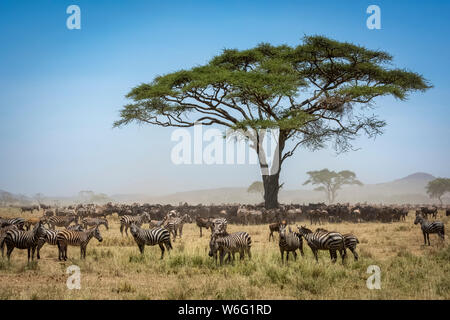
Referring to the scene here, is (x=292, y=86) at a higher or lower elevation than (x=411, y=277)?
higher

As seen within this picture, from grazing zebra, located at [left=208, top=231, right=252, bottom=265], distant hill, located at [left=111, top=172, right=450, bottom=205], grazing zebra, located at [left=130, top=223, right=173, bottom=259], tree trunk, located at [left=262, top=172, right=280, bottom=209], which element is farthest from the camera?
distant hill, located at [left=111, top=172, right=450, bottom=205]

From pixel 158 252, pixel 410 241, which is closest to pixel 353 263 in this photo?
pixel 158 252

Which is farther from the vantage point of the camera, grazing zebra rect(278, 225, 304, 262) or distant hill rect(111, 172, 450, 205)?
distant hill rect(111, 172, 450, 205)

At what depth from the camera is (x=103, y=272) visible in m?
11.1

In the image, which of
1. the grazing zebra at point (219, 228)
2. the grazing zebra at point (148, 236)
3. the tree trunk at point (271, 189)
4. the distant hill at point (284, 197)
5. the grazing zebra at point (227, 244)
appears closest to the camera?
the grazing zebra at point (227, 244)

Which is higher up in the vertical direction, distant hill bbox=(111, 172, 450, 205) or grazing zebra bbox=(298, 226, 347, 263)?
grazing zebra bbox=(298, 226, 347, 263)

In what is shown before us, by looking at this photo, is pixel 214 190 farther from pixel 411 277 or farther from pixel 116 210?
pixel 411 277

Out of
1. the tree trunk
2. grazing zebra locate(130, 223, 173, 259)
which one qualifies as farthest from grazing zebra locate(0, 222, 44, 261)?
the tree trunk

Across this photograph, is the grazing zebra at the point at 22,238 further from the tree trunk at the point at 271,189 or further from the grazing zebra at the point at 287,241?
the tree trunk at the point at 271,189

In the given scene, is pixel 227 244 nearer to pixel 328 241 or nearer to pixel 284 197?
pixel 328 241

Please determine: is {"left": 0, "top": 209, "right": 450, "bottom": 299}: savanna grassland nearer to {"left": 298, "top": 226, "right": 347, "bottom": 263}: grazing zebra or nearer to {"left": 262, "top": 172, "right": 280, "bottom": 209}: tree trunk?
{"left": 298, "top": 226, "right": 347, "bottom": 263}: grazing zebra

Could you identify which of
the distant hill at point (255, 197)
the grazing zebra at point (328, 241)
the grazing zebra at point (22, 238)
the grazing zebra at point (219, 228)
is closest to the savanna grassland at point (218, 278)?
the grazing zebra at point (328, 241)

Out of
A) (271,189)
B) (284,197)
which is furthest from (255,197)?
(271,189)

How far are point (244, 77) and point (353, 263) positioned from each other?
Answer: 18.3m
